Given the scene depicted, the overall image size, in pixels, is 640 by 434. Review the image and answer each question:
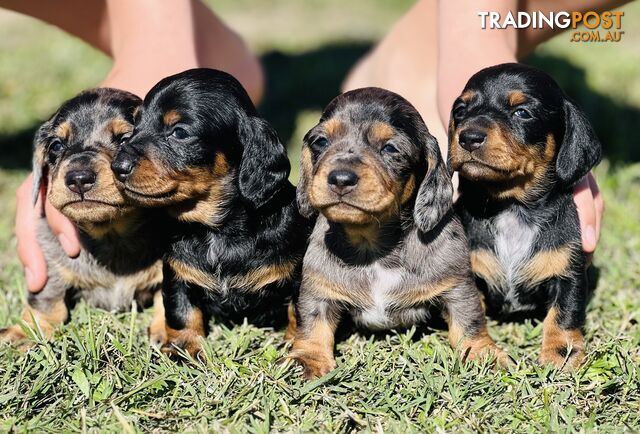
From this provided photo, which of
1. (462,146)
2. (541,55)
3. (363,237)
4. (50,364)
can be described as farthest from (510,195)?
(541,55)

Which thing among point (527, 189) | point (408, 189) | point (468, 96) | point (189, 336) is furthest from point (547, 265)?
point (189, 336)

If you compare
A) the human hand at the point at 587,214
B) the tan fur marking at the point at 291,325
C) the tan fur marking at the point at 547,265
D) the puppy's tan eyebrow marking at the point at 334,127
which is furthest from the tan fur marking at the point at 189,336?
the human hand at the point at 587,214

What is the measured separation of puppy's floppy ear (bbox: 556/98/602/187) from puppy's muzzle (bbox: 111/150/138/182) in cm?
232

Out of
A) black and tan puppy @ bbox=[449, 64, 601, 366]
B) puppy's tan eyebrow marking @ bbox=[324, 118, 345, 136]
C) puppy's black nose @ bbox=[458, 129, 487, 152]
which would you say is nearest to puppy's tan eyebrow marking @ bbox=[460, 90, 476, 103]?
black and tan puppy @ bbox=[449, 64, 601, 366]

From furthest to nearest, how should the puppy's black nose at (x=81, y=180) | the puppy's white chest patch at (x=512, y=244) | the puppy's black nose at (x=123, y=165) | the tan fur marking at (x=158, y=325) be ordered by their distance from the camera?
the tan fur marking at (x=158, y=325)
the puppy's white chest patch at (x=512, y=244)
the puppy's black nose at (x=81, y=180)
the puppy's black nose at (x=123, y=165)

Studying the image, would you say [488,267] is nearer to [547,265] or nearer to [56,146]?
[547,265]

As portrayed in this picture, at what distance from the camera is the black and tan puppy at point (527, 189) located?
417 cm

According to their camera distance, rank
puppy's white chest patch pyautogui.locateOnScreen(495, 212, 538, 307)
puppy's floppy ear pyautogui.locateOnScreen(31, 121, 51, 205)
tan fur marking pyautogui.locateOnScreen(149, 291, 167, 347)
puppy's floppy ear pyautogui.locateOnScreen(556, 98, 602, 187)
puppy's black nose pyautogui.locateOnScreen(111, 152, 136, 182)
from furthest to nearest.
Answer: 1. puppy's floppy ear pyautogui.locateOnScreen(31, 121, 51, 205)
2. tan fur marking pyautogui.locateOnScreen(149, 291, 167, 347)
3. puppy's white chest patch pyautogui.locateOnScreen(495, 212, 538, 307)
4. puppy's floppy ear pyautogui.locateOnScreen(556, 98, 602, 187)
5. puppy's black nose pyautogui.locateOnScreen(111, 152, 136, 182)

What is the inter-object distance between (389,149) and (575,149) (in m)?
1.10

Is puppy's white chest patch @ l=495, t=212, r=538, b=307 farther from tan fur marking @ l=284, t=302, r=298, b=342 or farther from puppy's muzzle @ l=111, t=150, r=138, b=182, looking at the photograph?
puppy's muzzle @ l=111, t=150, r=138, b=182

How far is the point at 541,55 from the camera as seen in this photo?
34.4ft

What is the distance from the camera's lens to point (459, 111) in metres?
4.44

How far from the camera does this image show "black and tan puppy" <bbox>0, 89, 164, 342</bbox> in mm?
4270

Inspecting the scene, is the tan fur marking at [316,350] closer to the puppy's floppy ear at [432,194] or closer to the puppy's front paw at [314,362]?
the puppy's front paw at [314,362]
